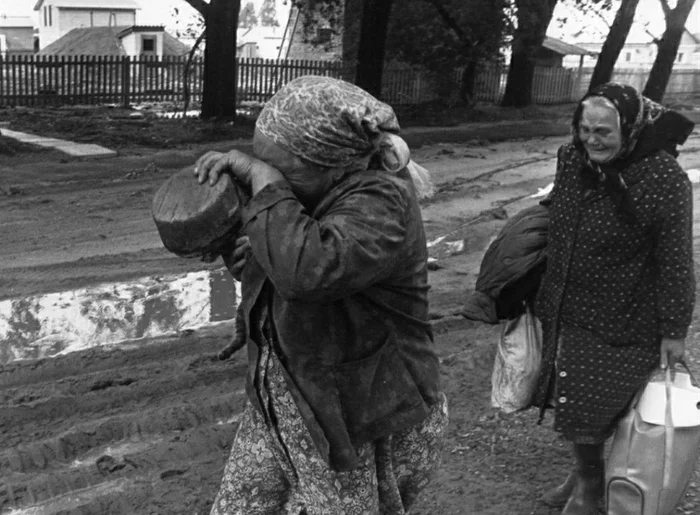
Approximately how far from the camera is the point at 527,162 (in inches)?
615

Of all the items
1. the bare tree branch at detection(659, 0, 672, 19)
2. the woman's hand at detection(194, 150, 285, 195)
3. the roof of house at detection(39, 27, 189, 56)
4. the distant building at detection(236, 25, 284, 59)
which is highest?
the bare tree branch at detection(659, 0, 672, 19)

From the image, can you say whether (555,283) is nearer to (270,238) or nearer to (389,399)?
(389,399)

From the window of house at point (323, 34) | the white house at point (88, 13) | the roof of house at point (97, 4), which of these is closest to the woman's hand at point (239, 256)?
the window of house at point (323, 34)

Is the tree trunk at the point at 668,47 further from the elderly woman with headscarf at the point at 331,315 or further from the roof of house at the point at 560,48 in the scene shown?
the elderly woman with headscarf at the point at 331,315

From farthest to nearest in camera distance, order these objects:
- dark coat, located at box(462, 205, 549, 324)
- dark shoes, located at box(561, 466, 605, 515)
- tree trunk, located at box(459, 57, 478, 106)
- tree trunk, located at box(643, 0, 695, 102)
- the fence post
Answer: tree trunk, located at box(643, 0, 695, 102), tree trunk, located at box(459, 57, 478, 106), the fence post, dark shoes, located at box(561, 466, 605, 515), dark coat, located at box(462, 205, 549, 324)

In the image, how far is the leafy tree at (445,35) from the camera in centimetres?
2364

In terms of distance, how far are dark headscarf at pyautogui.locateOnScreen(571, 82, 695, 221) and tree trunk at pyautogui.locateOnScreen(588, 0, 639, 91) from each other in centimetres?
2315

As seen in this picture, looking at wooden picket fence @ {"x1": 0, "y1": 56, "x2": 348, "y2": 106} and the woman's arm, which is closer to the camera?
the woman's arm

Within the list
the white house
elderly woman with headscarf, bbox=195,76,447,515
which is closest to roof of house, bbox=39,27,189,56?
the white house

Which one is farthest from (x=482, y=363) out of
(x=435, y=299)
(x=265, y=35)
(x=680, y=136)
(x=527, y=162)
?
(x=265, y=35)

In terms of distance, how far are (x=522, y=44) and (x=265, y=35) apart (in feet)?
183

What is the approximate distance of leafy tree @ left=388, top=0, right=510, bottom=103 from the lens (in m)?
23.6

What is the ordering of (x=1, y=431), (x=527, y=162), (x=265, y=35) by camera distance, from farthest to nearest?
(x=265, y=35)
(x=527, y=162)
(x=1, y=431)

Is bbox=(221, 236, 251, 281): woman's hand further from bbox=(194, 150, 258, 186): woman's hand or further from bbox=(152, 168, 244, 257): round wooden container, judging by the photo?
bbox=(194, 150, 258, 186): woman's hand
